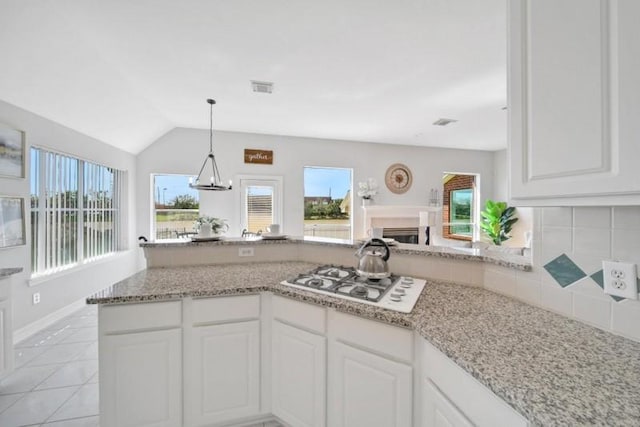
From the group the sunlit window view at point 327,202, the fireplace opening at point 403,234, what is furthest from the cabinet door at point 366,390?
the fireplace opening at point 403,234

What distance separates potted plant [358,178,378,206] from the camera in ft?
18.7

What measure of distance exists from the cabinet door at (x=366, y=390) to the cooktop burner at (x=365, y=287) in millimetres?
238

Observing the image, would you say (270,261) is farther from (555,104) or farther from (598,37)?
(598,37)

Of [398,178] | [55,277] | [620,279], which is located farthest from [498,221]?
[55,277]

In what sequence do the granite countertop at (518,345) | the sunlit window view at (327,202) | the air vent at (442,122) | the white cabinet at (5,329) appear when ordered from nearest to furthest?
the granite countertop at (518,345) < the white cabinet at (5,329) < the air vent at (442,122) < the sunlit window view at (327,202)

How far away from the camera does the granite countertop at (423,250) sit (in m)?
1.36

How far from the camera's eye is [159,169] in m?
4.85

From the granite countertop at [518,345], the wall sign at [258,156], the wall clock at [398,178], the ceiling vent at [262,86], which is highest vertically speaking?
the ceiling vent at [262,86]

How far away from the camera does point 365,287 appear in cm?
146

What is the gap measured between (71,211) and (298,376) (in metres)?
3.92

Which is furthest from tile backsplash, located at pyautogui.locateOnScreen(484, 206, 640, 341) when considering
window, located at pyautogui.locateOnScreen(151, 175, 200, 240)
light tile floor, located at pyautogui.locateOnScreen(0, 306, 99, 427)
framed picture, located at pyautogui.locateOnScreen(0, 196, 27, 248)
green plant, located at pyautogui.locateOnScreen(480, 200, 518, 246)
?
green plant, located at pyautogui.locateOnScreen(480, 200, 518, 246)

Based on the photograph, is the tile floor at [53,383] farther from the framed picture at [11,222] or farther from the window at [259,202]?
the window at [259,202]

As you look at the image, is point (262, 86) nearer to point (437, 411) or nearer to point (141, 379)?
point (141, 379)

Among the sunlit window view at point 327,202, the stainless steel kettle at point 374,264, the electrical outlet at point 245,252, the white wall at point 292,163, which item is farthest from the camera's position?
the sunlit window view at point 327,202
